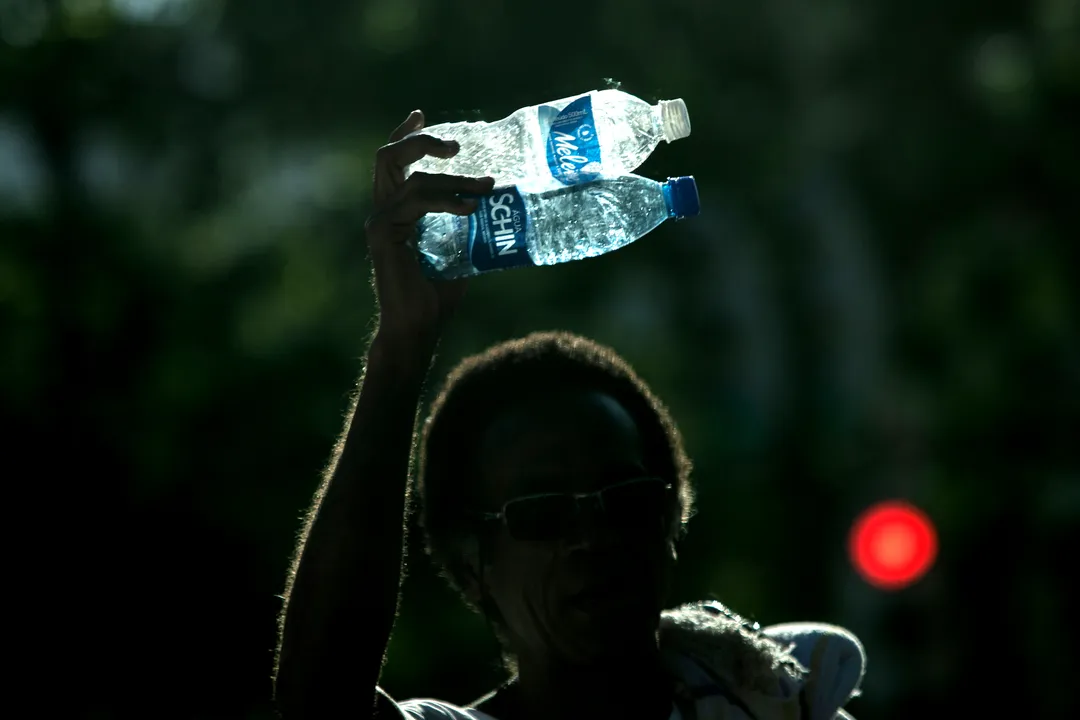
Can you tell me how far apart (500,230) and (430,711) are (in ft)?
2.70

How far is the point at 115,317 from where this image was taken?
1266cm

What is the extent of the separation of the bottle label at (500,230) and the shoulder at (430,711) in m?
0.74

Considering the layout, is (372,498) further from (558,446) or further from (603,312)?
(603,312)

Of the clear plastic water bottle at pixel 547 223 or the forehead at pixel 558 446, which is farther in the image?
the forehead at pixel 558 446

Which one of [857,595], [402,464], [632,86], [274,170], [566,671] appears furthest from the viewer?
[274,170]

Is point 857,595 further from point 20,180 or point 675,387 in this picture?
point 20,180

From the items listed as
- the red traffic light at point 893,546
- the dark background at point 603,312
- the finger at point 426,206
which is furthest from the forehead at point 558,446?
the dark background at point 603,312

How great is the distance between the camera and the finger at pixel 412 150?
2.35 m

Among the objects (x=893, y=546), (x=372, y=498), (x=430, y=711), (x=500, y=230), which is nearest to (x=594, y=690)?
(x=430, y=711)

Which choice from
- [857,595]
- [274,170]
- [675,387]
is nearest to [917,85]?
[675,387]

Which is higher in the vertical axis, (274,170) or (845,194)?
(274,170)

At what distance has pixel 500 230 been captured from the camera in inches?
98.7

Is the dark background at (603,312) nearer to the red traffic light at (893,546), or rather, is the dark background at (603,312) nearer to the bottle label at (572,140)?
the red traffic light at (893,546)

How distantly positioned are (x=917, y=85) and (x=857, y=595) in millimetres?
4845
